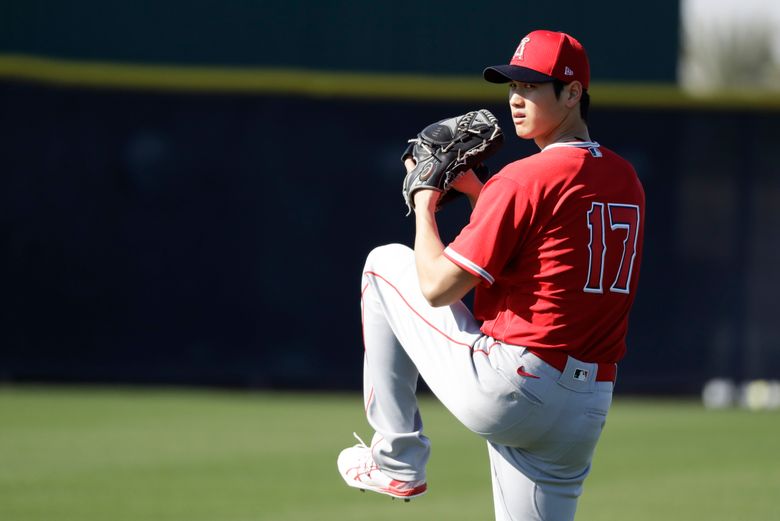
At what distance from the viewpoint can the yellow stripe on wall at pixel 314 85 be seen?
452 inches

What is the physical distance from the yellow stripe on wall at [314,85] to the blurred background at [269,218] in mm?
19

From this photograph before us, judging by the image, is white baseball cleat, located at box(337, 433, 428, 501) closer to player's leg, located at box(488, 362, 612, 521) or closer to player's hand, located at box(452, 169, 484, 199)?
player's leg, located at box(488, 362, 612, 521)

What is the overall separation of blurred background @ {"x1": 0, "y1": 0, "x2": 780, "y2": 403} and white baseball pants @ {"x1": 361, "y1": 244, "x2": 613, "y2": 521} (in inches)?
284

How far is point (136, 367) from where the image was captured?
37.8 ft

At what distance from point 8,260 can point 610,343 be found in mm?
8384

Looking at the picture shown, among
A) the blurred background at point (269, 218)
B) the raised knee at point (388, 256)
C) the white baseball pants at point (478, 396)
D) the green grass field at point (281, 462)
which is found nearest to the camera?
the white baseball pants at point (478, 396)

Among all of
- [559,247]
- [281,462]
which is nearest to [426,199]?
[559,247]

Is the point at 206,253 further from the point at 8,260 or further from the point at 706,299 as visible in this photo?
the point at 706,299

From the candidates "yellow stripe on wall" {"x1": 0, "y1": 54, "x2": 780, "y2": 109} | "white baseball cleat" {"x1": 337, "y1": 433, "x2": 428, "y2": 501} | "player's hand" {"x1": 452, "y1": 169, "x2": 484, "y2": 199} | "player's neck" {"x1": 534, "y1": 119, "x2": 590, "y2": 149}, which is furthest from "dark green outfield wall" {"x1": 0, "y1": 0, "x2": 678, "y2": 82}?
"white baseball cleat" {"x1": 337, "y1": 433, "x2": 428, "y2": 501}

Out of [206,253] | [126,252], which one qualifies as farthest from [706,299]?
[126,252]

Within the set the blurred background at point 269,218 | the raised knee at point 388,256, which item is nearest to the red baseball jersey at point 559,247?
the raised knee at point 388,256

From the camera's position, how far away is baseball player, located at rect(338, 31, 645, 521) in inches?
148

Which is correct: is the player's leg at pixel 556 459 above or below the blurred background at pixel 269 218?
above

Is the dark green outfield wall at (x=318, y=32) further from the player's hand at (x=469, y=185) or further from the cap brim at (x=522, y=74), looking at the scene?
the cap brim at (x=522, y=74)
